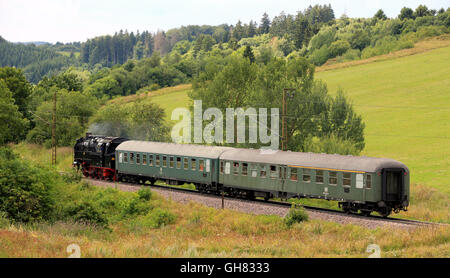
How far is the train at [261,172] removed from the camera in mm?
28438

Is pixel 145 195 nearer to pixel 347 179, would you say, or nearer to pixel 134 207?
pixel 134 207

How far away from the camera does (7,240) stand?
1784 centimetres

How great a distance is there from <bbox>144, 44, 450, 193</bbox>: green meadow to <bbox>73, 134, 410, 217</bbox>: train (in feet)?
66.4

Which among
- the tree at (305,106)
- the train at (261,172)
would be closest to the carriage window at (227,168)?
the train at (261,172)

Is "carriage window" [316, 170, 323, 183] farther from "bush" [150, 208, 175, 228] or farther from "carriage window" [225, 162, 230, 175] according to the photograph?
"bush" [150, 208, 175, 228]

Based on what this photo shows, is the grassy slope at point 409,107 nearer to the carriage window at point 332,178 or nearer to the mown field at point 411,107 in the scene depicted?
the mown field at point 411,107

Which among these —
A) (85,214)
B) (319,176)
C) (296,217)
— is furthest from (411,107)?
(85,214)

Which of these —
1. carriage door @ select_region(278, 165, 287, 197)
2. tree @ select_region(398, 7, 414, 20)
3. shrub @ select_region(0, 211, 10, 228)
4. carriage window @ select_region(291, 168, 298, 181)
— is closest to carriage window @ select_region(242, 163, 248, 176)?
carriage door @ select_region(278, 165, 287, 197)

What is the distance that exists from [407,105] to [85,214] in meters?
63.0

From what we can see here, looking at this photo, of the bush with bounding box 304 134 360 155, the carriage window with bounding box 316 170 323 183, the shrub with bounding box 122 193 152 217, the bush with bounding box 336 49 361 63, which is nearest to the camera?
the carriage window with bounding box 316 170 323 183

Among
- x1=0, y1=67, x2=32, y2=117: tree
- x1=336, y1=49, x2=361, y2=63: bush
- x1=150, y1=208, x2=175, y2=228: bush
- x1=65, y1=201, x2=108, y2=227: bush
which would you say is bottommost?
x1=150, y1=208, x2=175, y2=228: bush

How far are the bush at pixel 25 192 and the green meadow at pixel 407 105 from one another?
33225mm

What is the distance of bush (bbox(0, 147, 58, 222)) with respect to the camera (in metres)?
27.7
